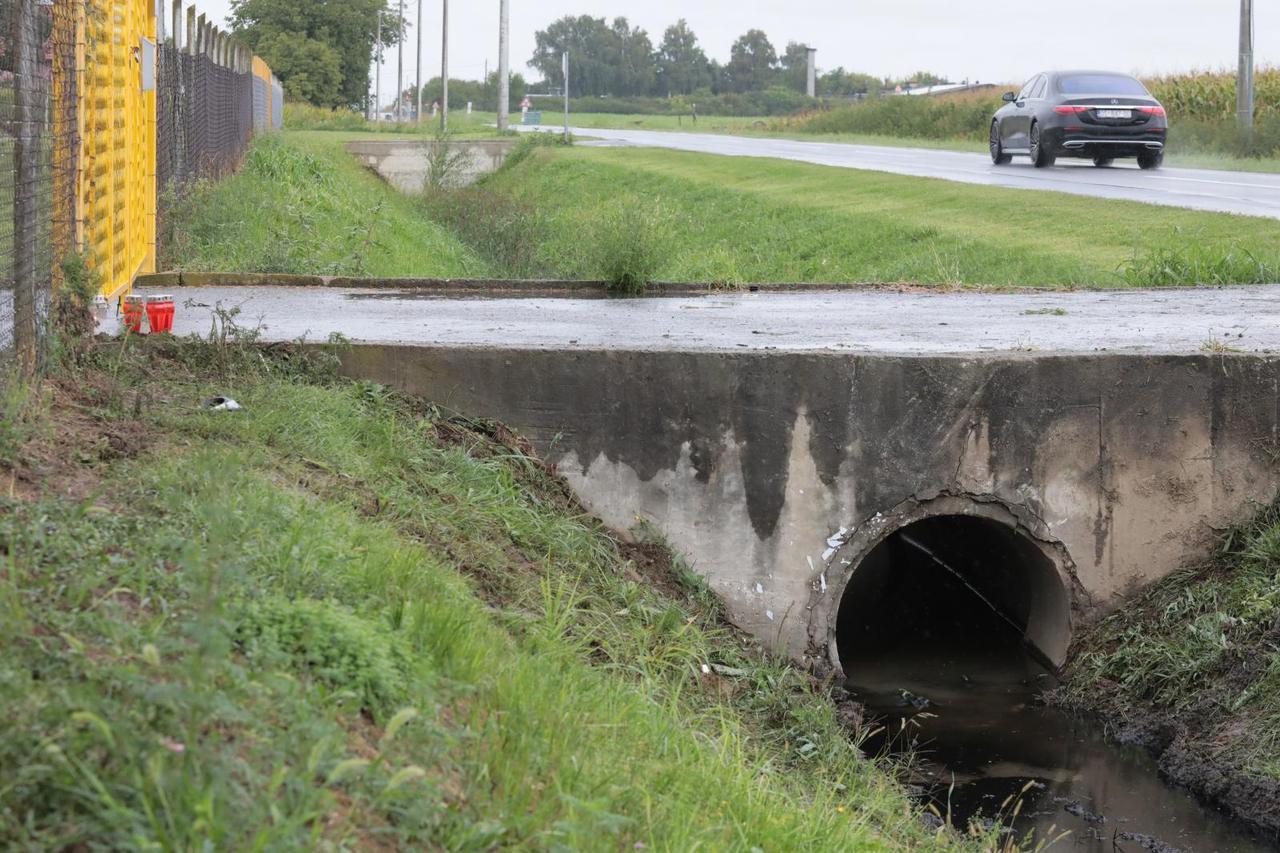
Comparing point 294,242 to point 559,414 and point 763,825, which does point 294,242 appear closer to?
point 559,414

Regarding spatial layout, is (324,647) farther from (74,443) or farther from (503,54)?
(503,54)

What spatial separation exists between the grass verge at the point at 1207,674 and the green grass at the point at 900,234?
4078mm

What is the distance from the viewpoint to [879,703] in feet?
25.8

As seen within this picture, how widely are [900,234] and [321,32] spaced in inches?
2177

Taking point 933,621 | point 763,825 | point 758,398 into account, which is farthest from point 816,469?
point 763,825

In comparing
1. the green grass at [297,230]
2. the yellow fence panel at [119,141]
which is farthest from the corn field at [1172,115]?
the yellow fence panel at [119,141]

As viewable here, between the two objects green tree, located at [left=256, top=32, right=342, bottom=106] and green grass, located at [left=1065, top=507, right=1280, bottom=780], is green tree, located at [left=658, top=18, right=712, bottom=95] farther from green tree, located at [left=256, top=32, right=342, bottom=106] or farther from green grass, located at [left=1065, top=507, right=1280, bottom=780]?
green grass, located at [left=1065, top=507, right=1280, bottom=780]

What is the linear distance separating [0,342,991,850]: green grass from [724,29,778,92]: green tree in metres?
120

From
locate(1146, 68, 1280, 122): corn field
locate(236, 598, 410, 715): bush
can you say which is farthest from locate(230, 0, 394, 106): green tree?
locate(236, 598, 410, 715): bush

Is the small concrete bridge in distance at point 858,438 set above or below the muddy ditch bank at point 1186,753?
above

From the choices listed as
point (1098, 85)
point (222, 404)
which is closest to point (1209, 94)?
point (1098, 85)

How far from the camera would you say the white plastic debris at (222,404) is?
6.21 m

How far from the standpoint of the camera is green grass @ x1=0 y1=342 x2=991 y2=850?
2744 mm

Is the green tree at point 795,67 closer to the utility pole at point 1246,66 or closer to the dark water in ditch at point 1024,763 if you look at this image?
the utility pole at point 1246,66
